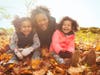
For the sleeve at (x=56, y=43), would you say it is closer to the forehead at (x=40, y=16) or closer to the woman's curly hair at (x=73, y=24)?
the woman's curly hair at (x=73, y=24)

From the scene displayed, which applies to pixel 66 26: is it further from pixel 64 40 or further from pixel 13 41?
pixel 13 41

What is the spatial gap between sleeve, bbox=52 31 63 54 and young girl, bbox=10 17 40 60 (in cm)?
15

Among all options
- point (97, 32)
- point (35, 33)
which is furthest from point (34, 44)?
point (97, 32)

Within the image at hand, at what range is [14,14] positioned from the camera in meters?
3.71

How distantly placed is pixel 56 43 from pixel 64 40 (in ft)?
0.25

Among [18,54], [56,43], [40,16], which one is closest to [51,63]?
[56,43]

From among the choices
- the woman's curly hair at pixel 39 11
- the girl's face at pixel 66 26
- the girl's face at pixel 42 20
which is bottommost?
the girl's face at pixel 66 26

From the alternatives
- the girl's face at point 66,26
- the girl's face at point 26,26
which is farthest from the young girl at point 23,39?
the girl's face at point 66,26

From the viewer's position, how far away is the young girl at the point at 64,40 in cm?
352

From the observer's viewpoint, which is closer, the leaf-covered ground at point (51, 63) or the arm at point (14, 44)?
the leaf-covered ground at point (51, 63)

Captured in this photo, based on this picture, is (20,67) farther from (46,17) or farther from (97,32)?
(97,32)

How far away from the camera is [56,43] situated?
3.54 metres

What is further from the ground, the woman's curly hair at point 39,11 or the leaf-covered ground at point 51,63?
the woman's curly hair at point 39,11

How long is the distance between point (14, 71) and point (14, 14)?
0.58 metres
